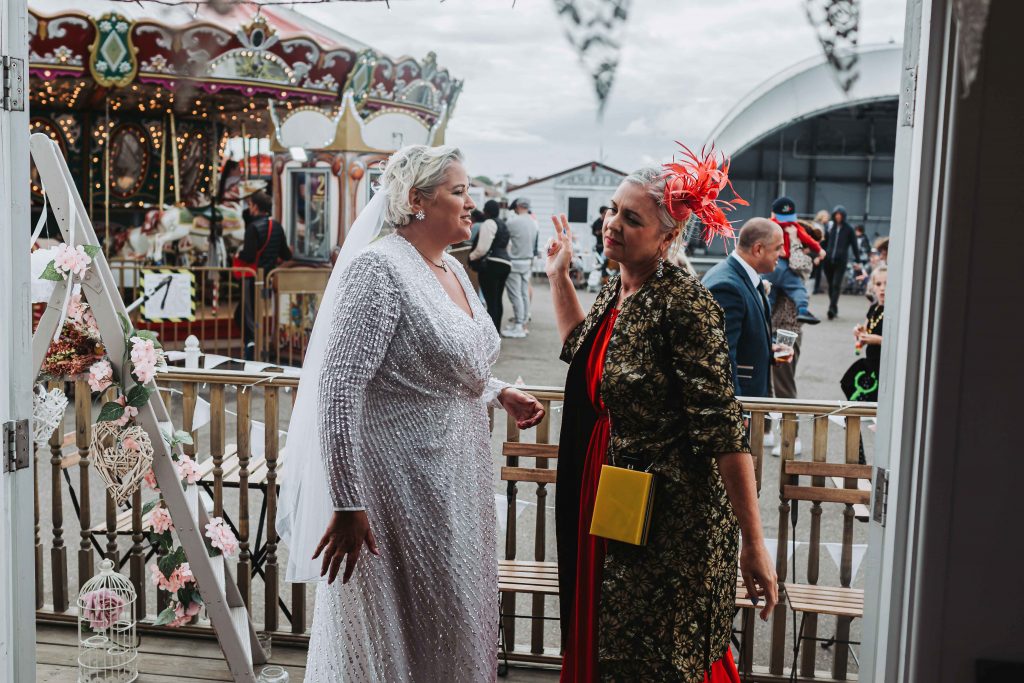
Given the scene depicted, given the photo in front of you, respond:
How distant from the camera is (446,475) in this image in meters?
2.41

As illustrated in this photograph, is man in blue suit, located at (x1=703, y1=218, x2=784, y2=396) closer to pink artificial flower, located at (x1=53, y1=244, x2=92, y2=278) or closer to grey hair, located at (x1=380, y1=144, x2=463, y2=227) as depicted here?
grey hair, located at (x1=380, y1=144, x2=463, y2=227)

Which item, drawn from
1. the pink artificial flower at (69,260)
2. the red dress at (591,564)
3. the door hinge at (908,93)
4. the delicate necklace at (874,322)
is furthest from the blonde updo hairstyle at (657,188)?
the delicate necklace at (874,322)

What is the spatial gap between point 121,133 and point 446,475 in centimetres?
1176

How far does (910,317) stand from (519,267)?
10.9 metres

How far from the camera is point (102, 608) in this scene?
3205 millimetres

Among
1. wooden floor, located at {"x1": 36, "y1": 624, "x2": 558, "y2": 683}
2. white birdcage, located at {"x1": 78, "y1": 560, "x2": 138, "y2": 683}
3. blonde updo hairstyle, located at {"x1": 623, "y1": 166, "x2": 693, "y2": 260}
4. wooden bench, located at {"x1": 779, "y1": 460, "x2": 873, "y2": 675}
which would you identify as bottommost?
wooden floor, located at {"x1": 36, "y1": 624, "x2": 558, "y2": 683}

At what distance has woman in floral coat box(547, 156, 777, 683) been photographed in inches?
84.5

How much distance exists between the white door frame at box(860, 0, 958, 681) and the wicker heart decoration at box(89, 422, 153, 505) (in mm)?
2227

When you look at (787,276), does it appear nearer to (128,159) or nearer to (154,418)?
(154,418)

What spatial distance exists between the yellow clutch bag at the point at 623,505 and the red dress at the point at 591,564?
14cm

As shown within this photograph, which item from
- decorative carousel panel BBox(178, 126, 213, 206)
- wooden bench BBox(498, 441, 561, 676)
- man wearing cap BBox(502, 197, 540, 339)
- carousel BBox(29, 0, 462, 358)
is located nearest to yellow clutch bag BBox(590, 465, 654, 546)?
wooden bench BBox(498, 441, 561, 676)

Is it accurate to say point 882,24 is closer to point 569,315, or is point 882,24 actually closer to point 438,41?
point 569,315

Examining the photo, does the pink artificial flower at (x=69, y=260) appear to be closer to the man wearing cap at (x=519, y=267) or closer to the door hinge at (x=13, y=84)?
the door hinge at (x=13, y=84)

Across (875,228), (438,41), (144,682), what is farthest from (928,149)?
(875,228)
